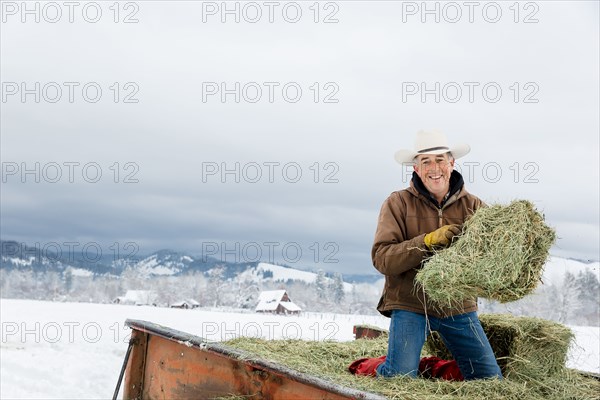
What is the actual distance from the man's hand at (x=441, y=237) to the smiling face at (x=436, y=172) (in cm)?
40

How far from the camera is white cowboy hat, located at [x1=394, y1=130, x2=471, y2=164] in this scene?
14.7 ft

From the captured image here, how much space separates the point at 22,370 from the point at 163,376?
5272mm

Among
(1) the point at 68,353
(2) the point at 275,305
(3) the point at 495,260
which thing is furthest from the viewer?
(2) the point at 275,305

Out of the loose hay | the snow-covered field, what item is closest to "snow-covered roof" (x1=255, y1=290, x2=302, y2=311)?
the snow-covered field

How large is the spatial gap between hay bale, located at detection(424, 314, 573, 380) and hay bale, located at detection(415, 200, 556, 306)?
1054mm

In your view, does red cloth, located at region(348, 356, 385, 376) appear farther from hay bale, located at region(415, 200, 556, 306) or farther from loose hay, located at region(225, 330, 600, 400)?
hay bale, located at region(415, 200, 556, 306)

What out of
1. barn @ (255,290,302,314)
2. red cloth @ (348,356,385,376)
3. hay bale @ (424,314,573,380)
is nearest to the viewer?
red cloth @ (348,356,385,376)

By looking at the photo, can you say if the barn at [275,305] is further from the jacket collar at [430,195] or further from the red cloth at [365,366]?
the jacket collar at [430,195]

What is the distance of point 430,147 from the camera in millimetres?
4469

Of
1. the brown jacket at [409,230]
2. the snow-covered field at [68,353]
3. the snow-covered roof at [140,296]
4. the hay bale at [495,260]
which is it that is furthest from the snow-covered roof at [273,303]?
the hay bale at [495,260]

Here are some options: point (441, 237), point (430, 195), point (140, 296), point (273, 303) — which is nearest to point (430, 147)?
point (430, 195)

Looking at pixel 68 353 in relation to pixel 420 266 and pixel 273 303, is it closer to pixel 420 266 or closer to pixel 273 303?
pixel 420 266

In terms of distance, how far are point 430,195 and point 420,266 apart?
54 cm

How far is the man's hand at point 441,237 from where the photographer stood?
4.02 metres
